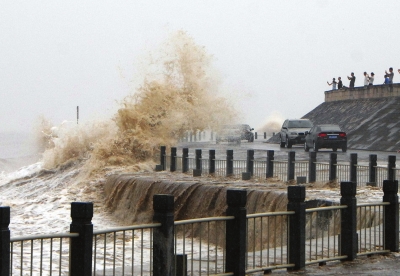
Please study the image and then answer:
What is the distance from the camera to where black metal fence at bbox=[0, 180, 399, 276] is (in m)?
8.65

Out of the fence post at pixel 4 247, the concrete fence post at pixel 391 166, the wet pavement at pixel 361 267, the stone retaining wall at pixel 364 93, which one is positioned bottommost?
the wet pavement at pixel 361 267

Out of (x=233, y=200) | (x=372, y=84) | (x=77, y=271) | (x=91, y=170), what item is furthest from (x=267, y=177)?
(x=372, y=84)

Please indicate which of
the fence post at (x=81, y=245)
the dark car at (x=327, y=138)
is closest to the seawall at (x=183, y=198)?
the fence post at (x=81, y=245)

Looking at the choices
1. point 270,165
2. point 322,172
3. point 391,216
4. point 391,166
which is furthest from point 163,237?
point 270,165

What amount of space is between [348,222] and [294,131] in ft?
122

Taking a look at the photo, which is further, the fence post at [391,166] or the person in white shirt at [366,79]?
the person in white shirt at [366,79]

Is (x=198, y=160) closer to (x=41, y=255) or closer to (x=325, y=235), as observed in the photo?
(x=325, y=235)

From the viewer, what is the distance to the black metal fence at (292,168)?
23.1 m

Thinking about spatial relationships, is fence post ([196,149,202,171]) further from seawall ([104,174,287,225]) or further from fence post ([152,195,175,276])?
fence post ([152,195,175,276])

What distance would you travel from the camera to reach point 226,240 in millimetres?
10664

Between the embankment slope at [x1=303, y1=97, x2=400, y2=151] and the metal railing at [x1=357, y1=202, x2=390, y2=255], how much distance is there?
115 feet

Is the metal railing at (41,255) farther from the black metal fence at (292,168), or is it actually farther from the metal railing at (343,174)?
the metal railing at (343,174)

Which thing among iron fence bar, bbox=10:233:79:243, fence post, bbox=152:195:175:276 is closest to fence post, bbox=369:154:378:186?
fence post, bbox=152:195:175:276

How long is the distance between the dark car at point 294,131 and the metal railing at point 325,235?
36320 mm
